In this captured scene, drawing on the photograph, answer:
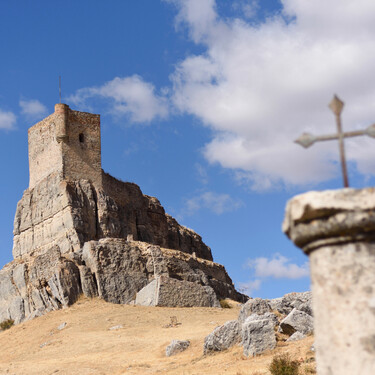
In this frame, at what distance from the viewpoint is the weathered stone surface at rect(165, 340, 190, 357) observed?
20544 millimetres

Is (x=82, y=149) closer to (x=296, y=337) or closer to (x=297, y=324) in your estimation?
(x=297, y=324)

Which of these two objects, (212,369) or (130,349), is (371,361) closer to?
(212,369)

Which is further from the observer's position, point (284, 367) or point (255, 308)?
point (255, 308)

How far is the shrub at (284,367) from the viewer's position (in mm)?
13741

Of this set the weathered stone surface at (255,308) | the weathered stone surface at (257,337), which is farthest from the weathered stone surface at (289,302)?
the weathered stone surface at (257,337)

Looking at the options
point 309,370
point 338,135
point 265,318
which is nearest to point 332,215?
point 338,135

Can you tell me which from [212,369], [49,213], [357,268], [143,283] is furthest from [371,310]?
[49,213]

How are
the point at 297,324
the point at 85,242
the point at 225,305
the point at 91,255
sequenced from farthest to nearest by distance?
the point at 85,242 < the point at 225,305 < the point at 91,255 < the point at 297,324

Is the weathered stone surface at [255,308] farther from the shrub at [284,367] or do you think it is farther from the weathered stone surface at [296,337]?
the shrub at [284,367]

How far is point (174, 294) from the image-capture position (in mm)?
33438

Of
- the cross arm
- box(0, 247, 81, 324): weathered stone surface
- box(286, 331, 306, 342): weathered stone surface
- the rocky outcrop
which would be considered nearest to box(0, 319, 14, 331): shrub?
box(0, 247, 81, 324): weathered stone surface

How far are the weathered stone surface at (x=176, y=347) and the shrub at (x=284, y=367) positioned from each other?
6342 millimetres

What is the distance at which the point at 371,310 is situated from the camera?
12.4 ft

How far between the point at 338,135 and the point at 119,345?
21.1 m
